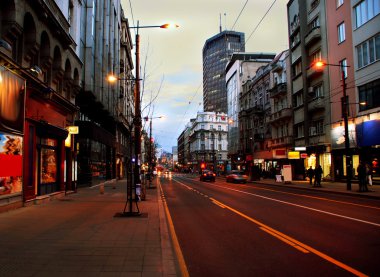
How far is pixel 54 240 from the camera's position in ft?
28.7

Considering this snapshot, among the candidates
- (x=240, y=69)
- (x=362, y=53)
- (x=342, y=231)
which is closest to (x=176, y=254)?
(x=342, y=231)

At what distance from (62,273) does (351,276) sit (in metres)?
4.53

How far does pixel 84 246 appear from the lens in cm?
814

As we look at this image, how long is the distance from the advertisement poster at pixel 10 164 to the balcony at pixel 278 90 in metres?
40.3

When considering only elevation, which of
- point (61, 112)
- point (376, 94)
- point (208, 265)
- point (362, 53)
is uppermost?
point (362, 53)

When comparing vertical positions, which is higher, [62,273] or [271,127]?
[271,127]

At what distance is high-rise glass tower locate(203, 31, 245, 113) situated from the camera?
15157 centimetres

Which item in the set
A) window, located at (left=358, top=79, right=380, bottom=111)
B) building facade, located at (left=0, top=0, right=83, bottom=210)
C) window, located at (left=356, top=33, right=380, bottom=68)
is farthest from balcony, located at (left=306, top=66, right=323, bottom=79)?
building facade, located at (left=0, top=0, right=83, bottom=210)

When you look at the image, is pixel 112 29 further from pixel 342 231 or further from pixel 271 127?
pixel 342 231

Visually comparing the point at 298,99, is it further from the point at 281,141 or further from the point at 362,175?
the point at 362,175

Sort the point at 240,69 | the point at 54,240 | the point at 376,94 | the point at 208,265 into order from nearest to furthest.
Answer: the point at 208,265, the point at 54,240, the point at 376,94, the point at 240,69

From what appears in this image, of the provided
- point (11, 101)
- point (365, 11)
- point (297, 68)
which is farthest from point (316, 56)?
point (11, 101)

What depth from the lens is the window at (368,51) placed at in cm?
2979

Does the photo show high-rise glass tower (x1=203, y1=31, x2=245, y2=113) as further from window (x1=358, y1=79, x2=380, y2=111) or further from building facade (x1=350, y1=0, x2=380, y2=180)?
window (x1=358, y1=79, x2=380, y2=111)
